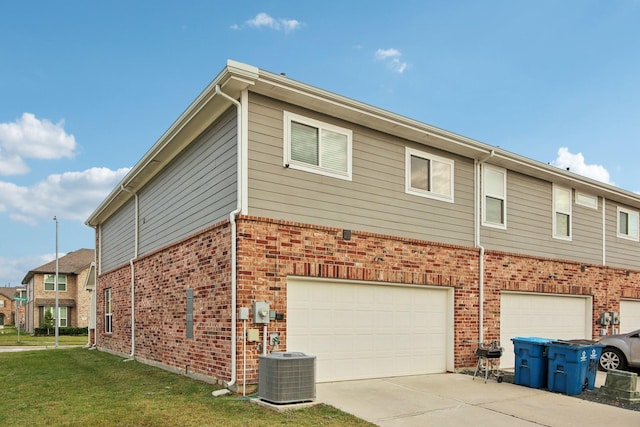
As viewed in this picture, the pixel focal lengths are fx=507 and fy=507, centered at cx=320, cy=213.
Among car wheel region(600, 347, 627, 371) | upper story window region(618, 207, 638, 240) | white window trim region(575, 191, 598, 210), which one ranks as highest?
white window trim region(575, 191, 598, 210)

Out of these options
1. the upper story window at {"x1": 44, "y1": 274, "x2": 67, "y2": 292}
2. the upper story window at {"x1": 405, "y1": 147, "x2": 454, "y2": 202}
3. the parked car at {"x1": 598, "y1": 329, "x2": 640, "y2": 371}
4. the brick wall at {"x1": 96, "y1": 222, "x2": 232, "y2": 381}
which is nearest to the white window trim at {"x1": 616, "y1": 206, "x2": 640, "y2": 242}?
the parked car at {"x1": 598, "y1": 329, "x2": 640, "y2": 371}

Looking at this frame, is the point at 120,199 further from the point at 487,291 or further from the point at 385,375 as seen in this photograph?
the point at 487,291

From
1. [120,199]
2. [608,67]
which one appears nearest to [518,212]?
[608,67]

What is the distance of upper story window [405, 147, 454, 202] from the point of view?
11.3 metres

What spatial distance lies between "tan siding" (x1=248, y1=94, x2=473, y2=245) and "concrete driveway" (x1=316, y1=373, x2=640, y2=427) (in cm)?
308

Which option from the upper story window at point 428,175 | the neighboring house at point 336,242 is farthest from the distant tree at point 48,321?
the upper story window at point 428,175

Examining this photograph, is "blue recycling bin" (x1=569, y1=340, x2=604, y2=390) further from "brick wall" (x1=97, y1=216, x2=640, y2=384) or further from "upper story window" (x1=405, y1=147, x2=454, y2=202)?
"upper story window" (x1=405, y1=147, x2=454, y2=202)

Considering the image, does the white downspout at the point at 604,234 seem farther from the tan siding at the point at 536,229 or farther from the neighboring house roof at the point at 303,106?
the neighboring house roof at the point at 303,106

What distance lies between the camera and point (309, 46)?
1327 centimetres

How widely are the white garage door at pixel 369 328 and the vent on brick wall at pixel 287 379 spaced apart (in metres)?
1.40

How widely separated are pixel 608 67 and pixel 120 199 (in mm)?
15130

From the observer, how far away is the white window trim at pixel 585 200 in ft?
50.8

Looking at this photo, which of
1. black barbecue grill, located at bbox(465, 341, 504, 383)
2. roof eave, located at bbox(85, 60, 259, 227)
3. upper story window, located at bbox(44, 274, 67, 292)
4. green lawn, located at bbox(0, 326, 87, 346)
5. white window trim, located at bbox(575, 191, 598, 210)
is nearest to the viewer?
roof eave, located at bbox(85, 60, 259, 227)

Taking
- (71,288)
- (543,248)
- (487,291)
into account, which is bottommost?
(71,288)
